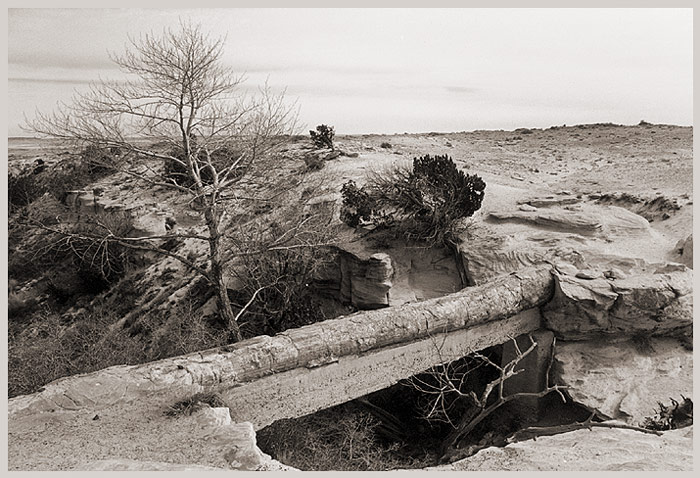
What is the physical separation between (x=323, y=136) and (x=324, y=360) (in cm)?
1532

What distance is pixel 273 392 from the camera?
8477 mm

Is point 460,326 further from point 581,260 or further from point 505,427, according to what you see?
point 581,260

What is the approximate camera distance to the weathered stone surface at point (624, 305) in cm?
1073

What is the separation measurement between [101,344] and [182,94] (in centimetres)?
560

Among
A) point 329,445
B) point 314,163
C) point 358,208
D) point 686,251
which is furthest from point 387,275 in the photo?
point 314,163

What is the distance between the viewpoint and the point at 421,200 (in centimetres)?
1541

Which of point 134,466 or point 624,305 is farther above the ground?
point 624,305

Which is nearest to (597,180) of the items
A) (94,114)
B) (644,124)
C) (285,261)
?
(285,261)

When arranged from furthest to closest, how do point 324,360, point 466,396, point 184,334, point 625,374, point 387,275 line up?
1. point 387,275
2. point 184,334
3. point 625,374
4. point 466,396
5. point 324,360

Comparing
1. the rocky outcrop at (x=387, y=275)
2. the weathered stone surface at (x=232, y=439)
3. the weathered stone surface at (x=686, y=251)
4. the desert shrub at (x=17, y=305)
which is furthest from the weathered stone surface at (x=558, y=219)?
the desert shrub at (x=17, y=305)

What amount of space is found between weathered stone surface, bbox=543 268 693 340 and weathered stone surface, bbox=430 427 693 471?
2.74 m

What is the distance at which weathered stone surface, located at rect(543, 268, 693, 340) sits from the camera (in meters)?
10.7

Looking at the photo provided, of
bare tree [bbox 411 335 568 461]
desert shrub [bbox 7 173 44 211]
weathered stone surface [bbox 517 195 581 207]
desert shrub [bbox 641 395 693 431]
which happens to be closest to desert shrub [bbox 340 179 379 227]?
weathered stone surface [bbox 517 195 581 207]

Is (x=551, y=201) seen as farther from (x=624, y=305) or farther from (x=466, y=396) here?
(x=466, y=396)
